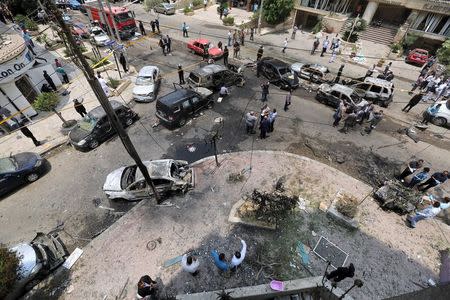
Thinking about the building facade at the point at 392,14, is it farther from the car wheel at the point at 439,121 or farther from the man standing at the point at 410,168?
the man standing at the point at 410,168

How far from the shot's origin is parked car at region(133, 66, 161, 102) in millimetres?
16594

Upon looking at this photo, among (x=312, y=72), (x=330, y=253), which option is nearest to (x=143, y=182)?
(x=330, y=253)

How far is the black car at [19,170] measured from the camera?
10797 millimetres

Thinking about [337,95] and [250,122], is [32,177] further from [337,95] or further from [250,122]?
[337,95]

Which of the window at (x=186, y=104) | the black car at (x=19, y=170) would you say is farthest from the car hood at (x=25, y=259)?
the window at (x=186, y=104)

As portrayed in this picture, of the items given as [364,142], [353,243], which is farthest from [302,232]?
[364,142]

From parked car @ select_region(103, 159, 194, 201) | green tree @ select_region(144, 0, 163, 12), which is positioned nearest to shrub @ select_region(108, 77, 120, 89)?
parked car @ select_region(103, 159, 194, 201)

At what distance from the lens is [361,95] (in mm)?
17453

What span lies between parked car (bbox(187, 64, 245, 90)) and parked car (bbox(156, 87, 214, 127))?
1.69 m

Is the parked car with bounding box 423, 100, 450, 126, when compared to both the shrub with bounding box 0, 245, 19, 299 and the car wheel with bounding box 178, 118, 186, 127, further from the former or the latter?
the shrub with bounding box 0, 245, 19, 299

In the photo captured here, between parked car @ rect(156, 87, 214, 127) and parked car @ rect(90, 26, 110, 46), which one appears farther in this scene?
parked car @ rect(90, 26, 110, 46)

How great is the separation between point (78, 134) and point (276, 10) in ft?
84.0

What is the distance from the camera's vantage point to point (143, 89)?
16.9 metres

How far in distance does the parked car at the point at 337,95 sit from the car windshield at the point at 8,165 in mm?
18728
